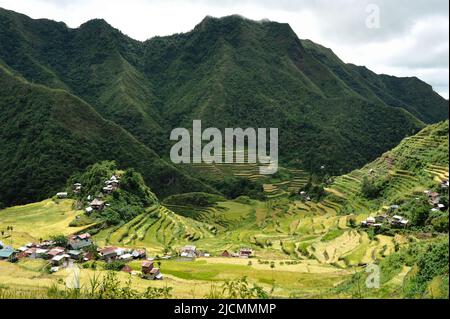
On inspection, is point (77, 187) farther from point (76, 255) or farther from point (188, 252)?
point (188, 252)

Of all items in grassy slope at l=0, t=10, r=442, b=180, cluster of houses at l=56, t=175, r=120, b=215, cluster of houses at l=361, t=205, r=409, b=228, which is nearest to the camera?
cluster of houses at l=361, t=205, r=409, b=228

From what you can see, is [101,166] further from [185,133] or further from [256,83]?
[256,83]

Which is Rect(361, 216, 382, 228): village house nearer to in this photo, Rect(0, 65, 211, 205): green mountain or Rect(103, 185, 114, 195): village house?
Rect(103, 185, 114, 195): village house

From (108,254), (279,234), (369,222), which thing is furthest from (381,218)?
(108,254)

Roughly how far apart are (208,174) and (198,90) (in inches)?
2314

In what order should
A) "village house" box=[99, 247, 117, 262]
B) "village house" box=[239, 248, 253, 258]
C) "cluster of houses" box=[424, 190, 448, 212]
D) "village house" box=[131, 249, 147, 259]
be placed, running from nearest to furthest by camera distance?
"village house" box=[99, 247, 117, 262] < "cluster of houses" box=[424, 190, 448, 212] < "village house" box=[131, 249, 147, 259] < "village house" box=[239, 248, 253, 258]

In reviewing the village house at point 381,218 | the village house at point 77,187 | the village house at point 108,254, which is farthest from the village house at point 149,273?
the village house at point 77,187

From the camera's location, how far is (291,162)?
107m

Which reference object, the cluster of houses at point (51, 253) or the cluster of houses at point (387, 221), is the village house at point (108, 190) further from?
the cluster of houses at point (387, 221)

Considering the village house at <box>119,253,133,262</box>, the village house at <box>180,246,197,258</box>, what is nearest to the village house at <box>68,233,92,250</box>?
the village house at <box>119,253,133,262</box>

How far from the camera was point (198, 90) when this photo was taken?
146750mm

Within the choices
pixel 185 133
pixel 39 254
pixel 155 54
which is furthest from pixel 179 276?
pixel 155 54

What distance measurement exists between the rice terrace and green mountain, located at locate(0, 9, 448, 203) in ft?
2.16

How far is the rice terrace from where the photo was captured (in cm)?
2212
